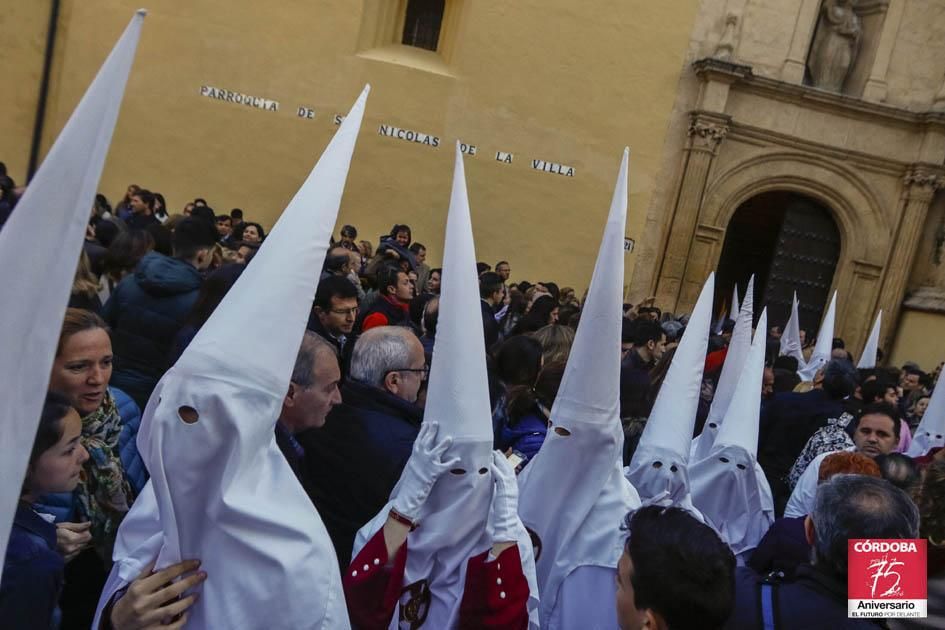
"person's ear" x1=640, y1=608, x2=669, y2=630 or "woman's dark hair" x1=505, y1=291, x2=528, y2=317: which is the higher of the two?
"woman's dark hair" x1=505, y1=291, x2=528, y2=317

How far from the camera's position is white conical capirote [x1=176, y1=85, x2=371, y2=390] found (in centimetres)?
190

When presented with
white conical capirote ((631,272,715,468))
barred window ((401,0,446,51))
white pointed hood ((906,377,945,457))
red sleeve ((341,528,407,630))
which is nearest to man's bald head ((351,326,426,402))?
red sleeve ((341,528,407,630))

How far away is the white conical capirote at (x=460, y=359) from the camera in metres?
2.49

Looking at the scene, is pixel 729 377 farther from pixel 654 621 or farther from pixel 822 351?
pixel 822 351

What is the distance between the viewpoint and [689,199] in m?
14.3


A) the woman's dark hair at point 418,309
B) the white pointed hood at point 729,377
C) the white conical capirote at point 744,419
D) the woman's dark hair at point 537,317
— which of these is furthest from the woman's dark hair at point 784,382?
the woman's dark hair at point 418,309

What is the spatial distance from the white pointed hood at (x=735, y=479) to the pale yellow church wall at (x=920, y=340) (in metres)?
11.3

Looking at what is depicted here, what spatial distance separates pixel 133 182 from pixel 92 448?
1188 centimetres

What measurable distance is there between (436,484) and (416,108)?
12040 mm

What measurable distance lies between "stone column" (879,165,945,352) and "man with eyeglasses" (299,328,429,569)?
14.1 m

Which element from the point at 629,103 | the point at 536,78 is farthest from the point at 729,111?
the point at 536,78

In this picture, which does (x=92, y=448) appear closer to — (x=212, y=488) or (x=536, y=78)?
(x=212, y=488)

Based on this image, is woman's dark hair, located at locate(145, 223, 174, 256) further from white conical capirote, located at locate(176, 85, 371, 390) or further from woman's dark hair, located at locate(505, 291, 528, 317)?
woman's dark hair, located at locate(505, 291, 528, 317)

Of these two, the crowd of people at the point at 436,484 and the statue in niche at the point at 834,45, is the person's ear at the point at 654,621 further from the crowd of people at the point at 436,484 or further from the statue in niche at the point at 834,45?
the statue in niche at the point at 834,45
